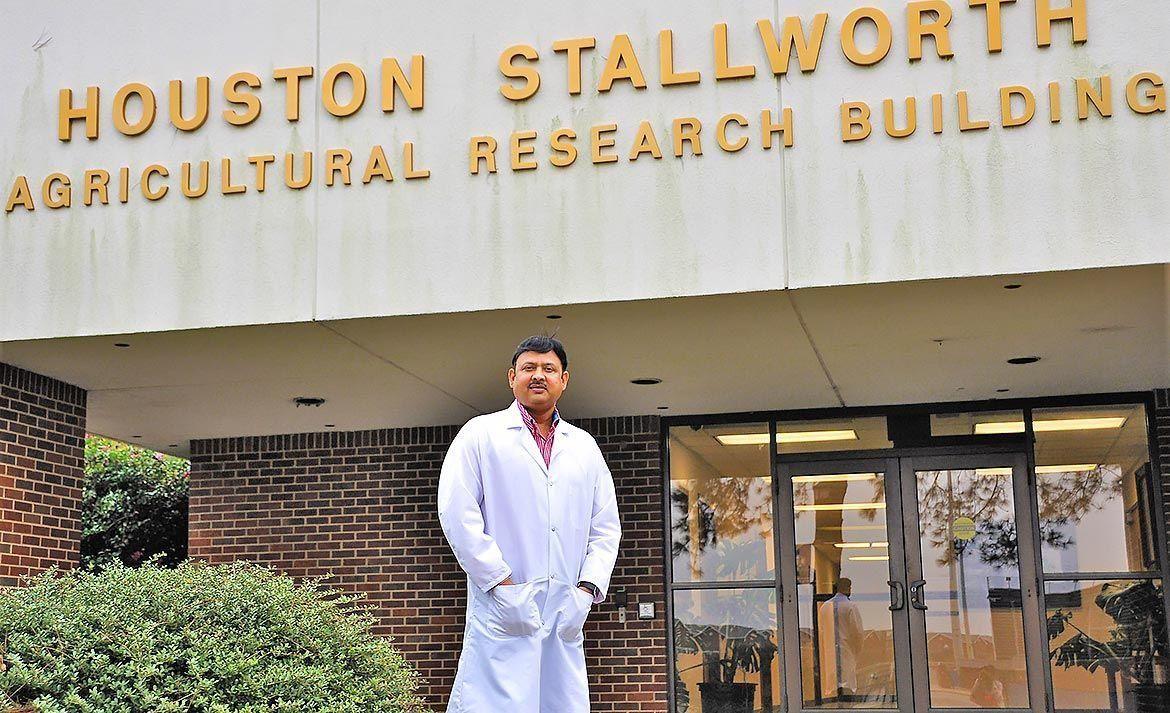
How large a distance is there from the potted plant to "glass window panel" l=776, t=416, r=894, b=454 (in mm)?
1670

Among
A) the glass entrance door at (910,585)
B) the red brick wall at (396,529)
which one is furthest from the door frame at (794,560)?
the red brick wall at (396,529)

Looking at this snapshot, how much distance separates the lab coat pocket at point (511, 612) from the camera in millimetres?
4523

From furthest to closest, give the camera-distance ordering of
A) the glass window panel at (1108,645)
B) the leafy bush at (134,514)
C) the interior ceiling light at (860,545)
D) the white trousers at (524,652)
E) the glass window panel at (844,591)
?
the leafy bush at (134,514) < the interior ceiling light at (860,545) < the glass window panel at (844,591) < the glass window panel at (1108,645) < the white trousers at (524,652)

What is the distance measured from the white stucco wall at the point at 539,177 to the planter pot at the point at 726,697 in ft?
16.8

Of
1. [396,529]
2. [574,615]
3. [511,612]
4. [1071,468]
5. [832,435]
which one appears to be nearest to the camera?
[511,612]

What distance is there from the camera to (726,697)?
11.6 metres

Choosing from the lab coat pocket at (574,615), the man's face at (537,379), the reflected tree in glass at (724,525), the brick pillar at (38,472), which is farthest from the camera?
the reflected tree in glass at (724,525)

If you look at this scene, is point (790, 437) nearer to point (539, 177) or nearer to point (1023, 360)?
point (1023, 360)

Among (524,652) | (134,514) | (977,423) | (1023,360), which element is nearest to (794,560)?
(977,423)

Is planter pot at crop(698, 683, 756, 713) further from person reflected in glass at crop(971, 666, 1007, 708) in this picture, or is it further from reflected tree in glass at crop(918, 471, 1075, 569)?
reflected tree in glass at crop(918, 471, 1075, 569)

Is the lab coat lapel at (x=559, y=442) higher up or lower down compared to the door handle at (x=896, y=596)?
higher up

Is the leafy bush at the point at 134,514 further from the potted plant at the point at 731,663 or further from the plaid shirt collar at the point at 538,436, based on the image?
the plaid shirt collar at the point at 538,436

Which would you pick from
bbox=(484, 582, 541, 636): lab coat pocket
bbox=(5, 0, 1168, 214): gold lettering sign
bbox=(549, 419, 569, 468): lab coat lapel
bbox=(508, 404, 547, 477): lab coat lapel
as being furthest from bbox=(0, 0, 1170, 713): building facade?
bbox=(484, 582, 541, 636): lab coat pocket

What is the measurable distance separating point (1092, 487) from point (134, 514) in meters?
10.7
